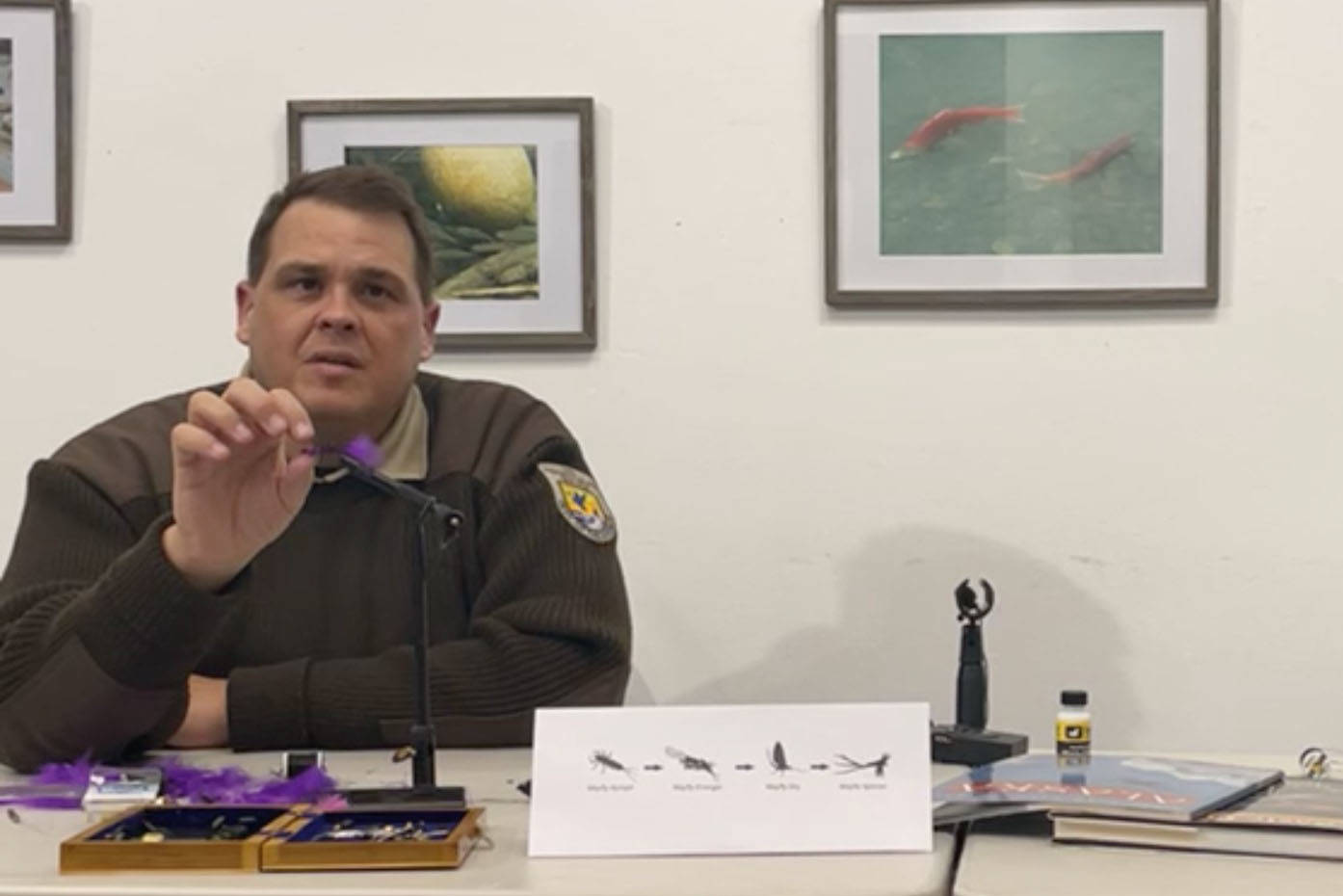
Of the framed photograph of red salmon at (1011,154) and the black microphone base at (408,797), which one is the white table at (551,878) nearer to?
the black microphone base at (408,797)

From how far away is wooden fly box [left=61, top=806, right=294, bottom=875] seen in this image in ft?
3.46

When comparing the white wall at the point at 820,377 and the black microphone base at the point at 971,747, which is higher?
the white wall at the point at 820,377

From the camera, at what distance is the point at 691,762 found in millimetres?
1134

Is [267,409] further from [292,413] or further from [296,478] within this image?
[296,478]

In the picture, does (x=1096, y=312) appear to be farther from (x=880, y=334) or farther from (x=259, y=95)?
(x=259, y=95)

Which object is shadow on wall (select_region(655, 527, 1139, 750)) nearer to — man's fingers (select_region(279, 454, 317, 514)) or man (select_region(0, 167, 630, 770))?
man (select_region(0, 167, 630, 770))

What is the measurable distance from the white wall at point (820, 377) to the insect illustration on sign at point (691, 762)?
1.26 meters

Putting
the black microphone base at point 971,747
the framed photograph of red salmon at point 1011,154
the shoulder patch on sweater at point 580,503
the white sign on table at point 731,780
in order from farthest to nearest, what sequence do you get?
the framed photograph of red salmon at point 1011,154
the shoulder patch on sweater at point 580,503
the black microphone base at point 971,747
the white sign on table at point 731,780

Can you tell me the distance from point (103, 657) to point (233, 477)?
24cm

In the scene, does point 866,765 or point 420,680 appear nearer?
point 866,765

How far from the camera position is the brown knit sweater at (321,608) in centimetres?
150

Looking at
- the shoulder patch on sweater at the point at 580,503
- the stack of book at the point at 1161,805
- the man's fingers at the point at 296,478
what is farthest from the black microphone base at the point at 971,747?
the man's fingers at the point at 296,478

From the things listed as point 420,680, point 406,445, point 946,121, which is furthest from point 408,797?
point 946,121

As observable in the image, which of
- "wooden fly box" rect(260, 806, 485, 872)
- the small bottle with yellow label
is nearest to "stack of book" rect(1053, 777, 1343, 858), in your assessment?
the small bottle with yellow label
